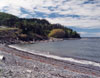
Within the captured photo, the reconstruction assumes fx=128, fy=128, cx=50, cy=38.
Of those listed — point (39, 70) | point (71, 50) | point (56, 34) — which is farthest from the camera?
point (56, 34)

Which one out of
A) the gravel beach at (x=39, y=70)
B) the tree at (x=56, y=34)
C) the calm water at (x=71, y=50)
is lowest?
the calm water at (x=71, y=50)

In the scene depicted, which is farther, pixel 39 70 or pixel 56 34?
pixel 56 34

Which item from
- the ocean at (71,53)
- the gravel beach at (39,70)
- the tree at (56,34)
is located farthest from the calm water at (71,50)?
the tree at (56,34)

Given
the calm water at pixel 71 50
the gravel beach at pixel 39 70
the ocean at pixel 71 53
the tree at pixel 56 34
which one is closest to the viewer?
the gravel beach at pixel 39 70

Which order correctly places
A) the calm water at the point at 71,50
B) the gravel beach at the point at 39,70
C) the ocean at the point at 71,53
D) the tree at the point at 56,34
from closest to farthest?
the gravel beach at the point at 39,70, the ocean at the point at 71,53, the calm water at the point at 71,50, the tree at the point at 56,34

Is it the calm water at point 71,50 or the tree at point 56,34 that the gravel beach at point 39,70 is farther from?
the tree at point 56,34

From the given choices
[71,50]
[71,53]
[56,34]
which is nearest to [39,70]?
[71,53]

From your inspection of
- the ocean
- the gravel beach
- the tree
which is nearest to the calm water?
the ocean

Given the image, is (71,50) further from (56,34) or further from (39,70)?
(56,34)

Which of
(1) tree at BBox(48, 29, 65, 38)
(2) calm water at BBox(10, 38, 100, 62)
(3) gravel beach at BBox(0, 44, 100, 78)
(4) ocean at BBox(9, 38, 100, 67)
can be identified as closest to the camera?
(3) gravel beach at BBox(0, 44, 100, 78)

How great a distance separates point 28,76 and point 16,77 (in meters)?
1.06

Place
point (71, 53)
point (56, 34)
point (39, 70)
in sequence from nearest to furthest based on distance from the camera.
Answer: point (39, 70) → point (71, 53) → point (56, 34)

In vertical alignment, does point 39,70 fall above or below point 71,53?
above

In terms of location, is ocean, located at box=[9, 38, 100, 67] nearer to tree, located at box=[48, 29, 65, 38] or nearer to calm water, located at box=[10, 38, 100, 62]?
calm water, located at box=[10, 38, 100, 62]
